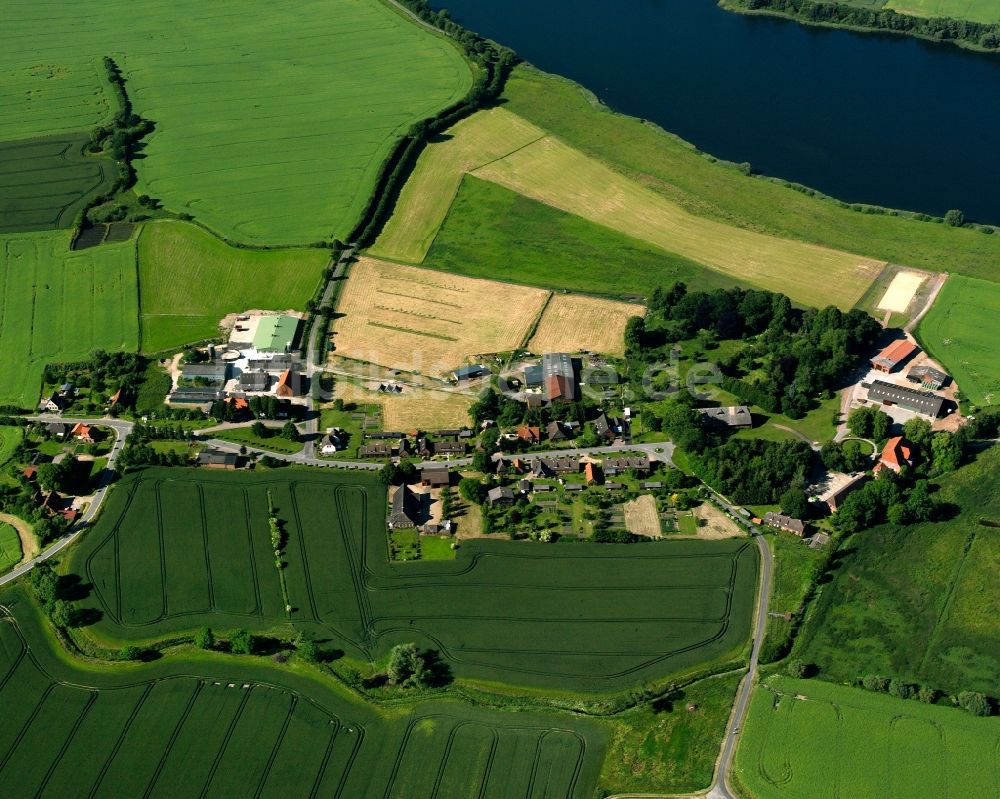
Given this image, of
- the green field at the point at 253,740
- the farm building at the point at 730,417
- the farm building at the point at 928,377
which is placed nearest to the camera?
the green field at the point at 253,740

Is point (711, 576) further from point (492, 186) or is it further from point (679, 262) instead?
point (492, 186)

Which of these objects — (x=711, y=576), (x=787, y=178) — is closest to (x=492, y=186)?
(x=787, y=178)

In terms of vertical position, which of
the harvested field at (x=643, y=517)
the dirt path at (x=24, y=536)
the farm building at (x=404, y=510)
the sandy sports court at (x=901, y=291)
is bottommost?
the dirt path at (x=24, y=536)

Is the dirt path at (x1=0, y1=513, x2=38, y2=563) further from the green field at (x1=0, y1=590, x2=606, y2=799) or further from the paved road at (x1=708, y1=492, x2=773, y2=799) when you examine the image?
the paved road at (x1=708, y1=492, x2=773, y2=799)

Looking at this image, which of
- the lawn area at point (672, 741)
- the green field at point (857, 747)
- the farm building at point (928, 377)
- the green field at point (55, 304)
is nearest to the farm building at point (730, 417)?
the farm building at point (928, 377)

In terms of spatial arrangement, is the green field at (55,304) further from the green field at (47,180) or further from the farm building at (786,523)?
the farm building at (786,523)
